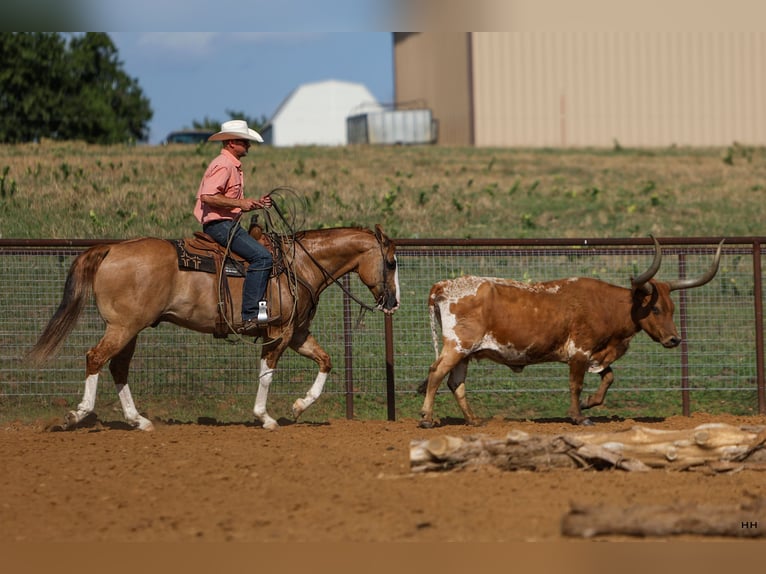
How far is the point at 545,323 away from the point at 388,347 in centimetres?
218

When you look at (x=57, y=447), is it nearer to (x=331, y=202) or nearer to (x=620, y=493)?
(x=620, y=493)

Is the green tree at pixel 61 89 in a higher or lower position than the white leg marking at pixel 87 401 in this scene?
higher

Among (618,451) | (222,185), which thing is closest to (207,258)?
(222,185)

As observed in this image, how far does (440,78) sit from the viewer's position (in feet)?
155

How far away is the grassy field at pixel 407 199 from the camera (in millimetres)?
13906

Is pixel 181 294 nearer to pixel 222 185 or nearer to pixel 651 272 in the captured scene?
pixel 222 185

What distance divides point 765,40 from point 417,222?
26.8 m

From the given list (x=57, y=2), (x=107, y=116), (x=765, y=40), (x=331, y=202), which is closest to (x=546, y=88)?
(x=765, y=40)

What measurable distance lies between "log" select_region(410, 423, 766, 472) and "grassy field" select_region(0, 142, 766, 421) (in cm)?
457

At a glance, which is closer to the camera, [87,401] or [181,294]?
[87,401]

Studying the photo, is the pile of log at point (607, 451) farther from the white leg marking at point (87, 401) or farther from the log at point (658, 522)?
the white leg marking at point (87, 401)

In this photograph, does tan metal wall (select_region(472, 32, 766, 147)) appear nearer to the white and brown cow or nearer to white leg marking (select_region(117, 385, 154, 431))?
the white and brown cow

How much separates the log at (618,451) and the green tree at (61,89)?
29.2 m

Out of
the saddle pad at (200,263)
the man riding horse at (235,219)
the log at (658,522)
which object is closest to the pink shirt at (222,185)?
the man riding horse at (235,219)
